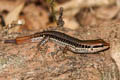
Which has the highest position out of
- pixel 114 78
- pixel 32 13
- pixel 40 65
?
pixel 32 13

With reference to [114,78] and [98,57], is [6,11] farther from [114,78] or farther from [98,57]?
[114,78]

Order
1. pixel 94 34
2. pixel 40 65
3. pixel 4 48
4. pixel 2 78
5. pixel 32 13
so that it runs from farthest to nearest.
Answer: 1. pixel 32 13
2. pixel 94 34
3. pixel 4 48
4. pixel 40 65
5. pixel 2 78

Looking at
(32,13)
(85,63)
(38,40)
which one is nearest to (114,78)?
Result: (85,63)

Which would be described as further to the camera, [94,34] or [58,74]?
[94,34]

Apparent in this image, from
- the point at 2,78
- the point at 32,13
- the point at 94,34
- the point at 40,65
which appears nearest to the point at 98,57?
the point at 94,34

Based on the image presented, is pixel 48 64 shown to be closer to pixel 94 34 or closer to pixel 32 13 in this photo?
pixel 94 34

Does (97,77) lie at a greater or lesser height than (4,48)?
lesser

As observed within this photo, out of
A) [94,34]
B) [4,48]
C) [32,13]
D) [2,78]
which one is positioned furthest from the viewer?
[32,13]
